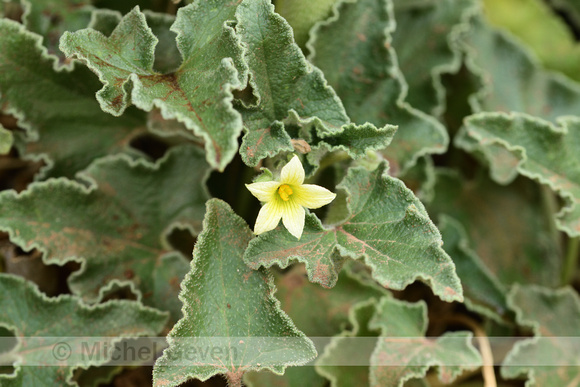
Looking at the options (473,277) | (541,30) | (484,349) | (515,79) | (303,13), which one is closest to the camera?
(303,13)

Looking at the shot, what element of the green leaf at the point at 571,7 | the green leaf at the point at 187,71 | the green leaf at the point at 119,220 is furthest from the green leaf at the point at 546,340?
the green leaf at the point at 571,7

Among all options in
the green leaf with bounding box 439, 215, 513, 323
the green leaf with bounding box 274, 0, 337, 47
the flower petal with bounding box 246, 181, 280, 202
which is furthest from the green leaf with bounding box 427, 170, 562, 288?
the flower petal with bounding box 246, 181, 280, 202

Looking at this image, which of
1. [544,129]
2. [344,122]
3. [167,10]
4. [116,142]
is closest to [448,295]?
[344,122]

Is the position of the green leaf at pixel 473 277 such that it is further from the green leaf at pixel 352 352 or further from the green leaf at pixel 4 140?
the green leaf at pixel 4 140

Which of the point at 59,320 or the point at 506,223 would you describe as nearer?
the point at 59,320

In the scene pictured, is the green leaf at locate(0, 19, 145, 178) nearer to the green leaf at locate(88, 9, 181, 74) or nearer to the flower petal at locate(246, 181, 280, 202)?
the green leaf at locate(88, 9, 181, 74)

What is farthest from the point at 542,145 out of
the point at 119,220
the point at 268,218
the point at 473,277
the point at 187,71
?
the point at 119,220

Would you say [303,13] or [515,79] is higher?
[303,13]

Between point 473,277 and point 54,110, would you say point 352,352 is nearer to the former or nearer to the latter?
point 473,277
